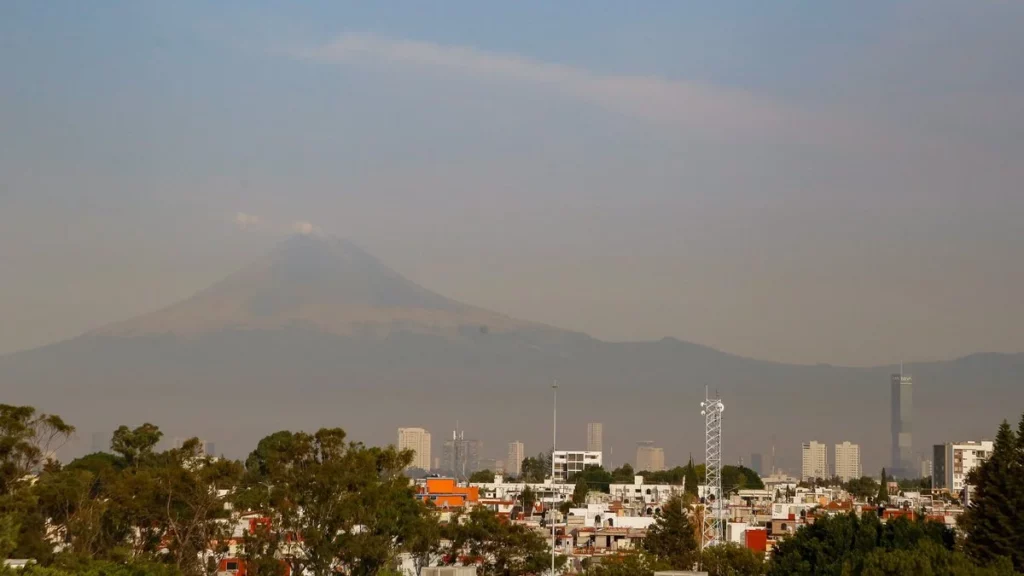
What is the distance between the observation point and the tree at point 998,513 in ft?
127

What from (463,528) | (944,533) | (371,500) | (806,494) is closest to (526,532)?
(463,528)

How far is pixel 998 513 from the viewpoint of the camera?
128ft

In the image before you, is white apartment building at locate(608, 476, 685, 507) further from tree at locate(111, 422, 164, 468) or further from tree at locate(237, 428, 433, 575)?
tree at locate(237, 428, 433, 575)

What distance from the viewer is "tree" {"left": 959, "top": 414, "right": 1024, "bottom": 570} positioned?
3862 cm

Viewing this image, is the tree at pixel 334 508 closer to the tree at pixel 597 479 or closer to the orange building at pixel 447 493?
the orange building at pixel 447 493

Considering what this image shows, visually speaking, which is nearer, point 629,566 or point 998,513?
point 998,513

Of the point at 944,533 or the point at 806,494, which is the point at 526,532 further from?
the point at 806,494


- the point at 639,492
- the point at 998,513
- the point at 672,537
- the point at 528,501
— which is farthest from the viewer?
the point at 639,492

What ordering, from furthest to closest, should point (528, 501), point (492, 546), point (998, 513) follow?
point (528, 501) < point (492, 546) < point (998, 513)

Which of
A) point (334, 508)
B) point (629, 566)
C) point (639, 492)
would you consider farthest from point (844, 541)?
point (639, 492)

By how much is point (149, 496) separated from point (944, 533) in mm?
25692

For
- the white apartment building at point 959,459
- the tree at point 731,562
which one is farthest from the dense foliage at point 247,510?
the white apartment building at point 959,459

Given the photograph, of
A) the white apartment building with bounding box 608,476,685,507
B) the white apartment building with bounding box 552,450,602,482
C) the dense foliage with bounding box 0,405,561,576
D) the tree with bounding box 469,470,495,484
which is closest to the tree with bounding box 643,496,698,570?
the dense foliage with bounding box 0,405,561,576

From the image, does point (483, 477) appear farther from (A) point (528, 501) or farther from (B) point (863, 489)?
(A) point (528, 501)
